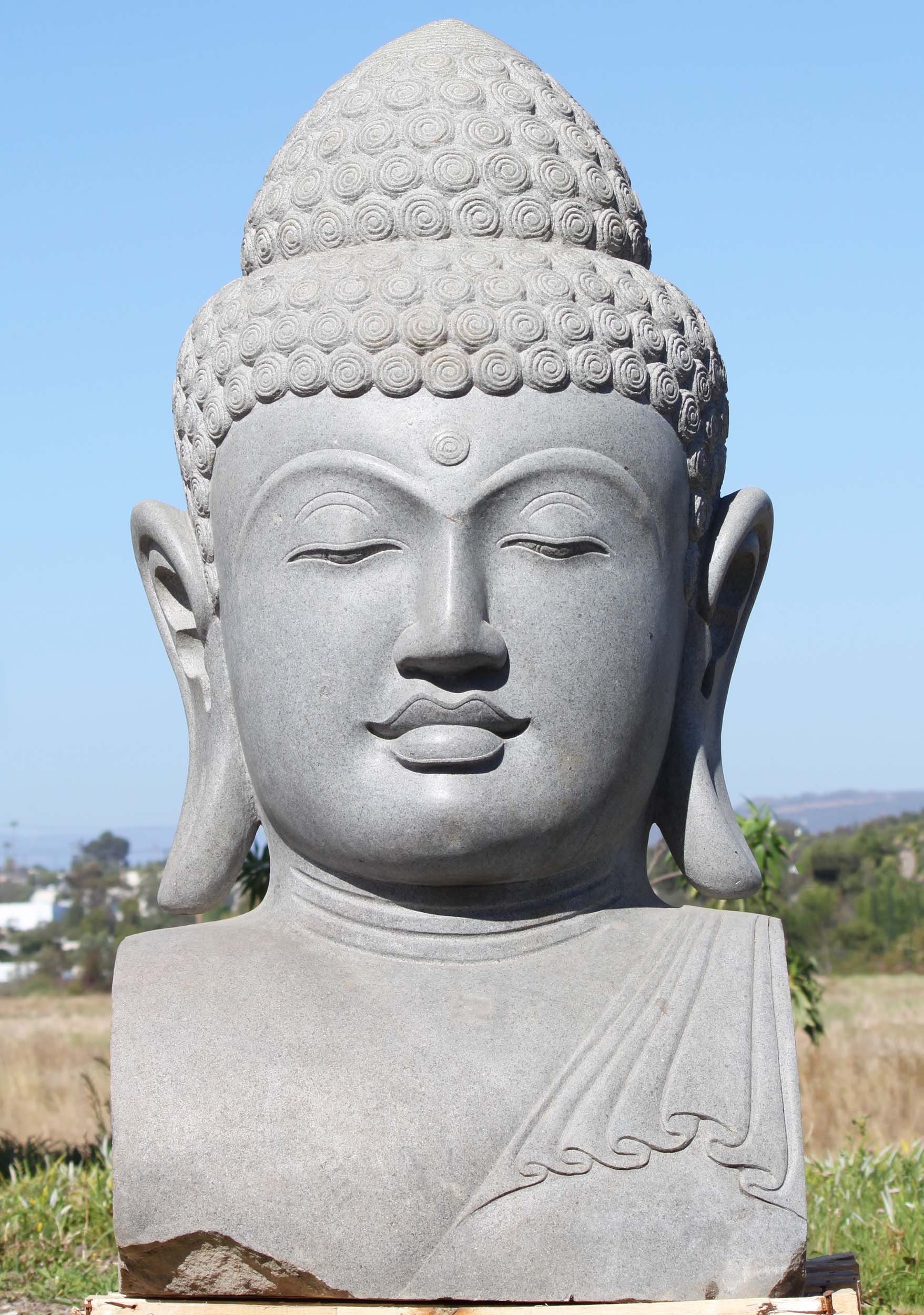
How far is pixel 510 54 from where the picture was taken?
13.7ft

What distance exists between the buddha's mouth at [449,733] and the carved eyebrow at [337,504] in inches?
18.0

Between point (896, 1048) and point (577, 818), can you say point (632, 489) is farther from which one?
point (896, 1048)

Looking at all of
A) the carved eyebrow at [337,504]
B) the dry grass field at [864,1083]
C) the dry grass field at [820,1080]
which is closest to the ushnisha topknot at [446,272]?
the carved eyebrow at [337,504]

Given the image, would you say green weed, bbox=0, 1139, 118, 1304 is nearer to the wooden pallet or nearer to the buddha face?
the wooden pallet

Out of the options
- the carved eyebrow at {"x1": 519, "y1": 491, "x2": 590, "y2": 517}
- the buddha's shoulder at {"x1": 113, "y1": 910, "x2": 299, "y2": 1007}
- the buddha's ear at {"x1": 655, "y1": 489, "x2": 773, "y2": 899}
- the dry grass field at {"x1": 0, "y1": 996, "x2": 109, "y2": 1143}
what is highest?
the carved eyebrow at {"x1": 519, "y1": 491, "x2": 590, "y2": 517}

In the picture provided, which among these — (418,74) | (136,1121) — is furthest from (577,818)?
(418,74)

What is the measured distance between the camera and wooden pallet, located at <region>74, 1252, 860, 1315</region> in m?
3.19

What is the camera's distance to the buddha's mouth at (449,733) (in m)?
3.45

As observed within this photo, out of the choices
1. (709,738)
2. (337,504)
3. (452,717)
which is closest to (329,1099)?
(452,717)

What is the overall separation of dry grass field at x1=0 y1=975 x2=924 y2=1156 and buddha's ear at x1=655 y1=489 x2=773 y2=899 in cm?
430

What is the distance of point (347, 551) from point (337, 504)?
12 cm

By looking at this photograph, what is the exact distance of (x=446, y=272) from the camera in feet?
11.9

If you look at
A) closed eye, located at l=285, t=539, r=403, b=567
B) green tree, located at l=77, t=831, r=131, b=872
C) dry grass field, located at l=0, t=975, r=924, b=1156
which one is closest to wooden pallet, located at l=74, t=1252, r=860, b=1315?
closed eye, located at l=285, t=539, r=403, b=567

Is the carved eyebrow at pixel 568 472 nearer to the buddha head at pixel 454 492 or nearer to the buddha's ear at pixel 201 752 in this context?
the buddha head at pixel 454 492
